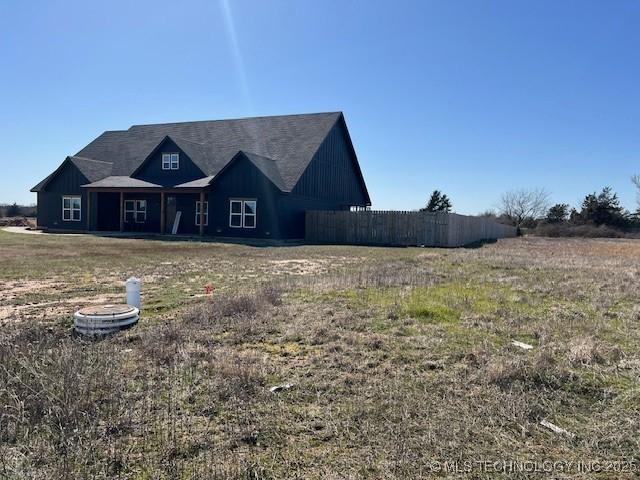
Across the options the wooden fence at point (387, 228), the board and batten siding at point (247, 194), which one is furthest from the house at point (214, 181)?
the wooden fence at point (387, 228)

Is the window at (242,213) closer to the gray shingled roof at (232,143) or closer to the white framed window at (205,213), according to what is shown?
the white framed window at (205,213)

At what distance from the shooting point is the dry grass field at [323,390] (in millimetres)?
2809

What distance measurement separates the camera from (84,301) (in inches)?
298

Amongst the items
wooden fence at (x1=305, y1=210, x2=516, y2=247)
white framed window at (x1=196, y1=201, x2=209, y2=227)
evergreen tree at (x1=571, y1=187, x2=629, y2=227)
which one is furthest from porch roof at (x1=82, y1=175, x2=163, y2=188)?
evergreen tree at (x1=571, y1=187, x2=629, y2=227)

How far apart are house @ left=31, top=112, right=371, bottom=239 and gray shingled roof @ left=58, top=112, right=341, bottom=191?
75 mm

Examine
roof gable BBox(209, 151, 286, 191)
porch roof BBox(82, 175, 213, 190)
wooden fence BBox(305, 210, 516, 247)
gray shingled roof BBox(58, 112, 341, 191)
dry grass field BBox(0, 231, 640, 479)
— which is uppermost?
gray shingled roof BBox(58, 112, 341, 191)

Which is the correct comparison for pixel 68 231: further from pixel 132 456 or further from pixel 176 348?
pixel 132 456

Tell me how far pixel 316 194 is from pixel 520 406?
87.4ft

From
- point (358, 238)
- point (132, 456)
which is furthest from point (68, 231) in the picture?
point (132, 456)

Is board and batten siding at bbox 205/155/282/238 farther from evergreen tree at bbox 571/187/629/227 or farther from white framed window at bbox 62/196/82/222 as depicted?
evergreen tree at bbox 571/187/629/227

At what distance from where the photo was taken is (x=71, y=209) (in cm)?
3078

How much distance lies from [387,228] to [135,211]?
1624 centimetres

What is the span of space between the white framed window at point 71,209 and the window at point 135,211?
3.03m

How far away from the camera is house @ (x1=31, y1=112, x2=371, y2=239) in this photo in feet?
86.3
